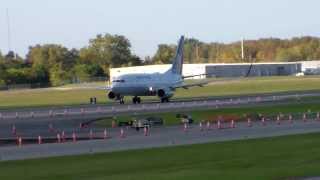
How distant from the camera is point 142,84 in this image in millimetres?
96312

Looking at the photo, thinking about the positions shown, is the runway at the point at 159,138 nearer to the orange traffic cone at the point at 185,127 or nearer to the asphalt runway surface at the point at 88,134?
the asphalt runway surface at the point at 88,134

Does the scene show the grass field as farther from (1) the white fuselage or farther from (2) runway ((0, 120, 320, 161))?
(2) runway ((0, 120, 320, 161))

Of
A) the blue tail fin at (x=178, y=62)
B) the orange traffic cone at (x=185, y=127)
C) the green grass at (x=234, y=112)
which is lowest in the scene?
the orange traffic cone at (x=185, y=127)

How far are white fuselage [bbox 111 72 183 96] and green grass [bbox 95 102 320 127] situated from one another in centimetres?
2143

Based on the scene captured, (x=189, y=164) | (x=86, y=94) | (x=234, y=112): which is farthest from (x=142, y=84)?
(x=189, y=164)

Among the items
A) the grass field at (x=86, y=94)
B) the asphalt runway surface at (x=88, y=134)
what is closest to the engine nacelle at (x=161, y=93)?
the grass field at (x=86, y=94)

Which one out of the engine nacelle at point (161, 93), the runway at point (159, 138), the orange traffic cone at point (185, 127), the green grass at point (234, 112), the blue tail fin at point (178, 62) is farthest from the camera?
the blue tail fin at point (178, 62)

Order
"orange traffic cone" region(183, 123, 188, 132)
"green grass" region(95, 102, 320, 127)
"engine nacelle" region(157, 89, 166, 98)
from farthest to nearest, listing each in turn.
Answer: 1. "engine nacelle" region(157, 89, 166, 98)
2. "green grass" region(95, 102, 320, 127)
3. "orange traffic cone" region(183, 123, 188, 132)

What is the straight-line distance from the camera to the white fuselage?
95250 millimetres

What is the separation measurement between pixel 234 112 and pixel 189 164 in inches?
1522

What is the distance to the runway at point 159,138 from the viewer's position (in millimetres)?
41816

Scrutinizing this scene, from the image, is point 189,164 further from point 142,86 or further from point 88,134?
point 142,86

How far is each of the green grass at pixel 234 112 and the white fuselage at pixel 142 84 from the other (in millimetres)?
21431

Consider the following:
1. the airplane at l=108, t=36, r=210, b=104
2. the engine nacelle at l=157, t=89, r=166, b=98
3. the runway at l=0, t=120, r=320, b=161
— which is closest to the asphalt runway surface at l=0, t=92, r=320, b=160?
the runway at l=0, t=120, r=320, b=161
